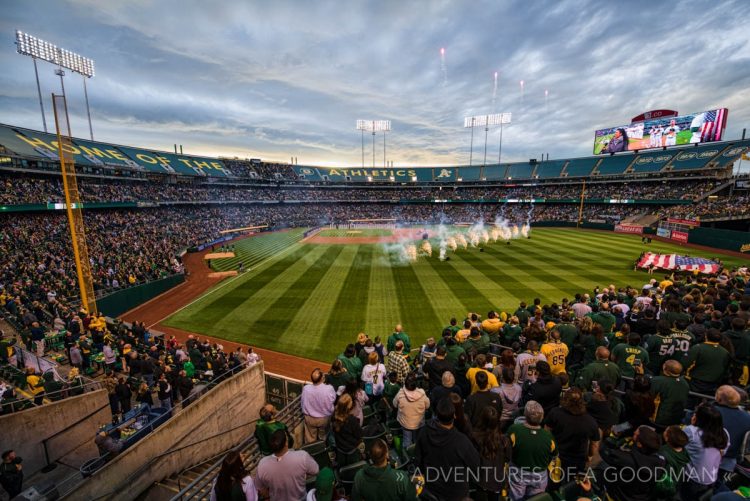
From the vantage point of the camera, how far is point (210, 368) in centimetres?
1198

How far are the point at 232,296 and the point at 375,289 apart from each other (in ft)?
33.9

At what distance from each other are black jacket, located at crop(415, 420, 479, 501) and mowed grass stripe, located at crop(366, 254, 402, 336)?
1203 centimetres

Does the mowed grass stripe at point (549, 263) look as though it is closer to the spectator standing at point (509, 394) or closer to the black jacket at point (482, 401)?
the spectator standing at point (509, 394)

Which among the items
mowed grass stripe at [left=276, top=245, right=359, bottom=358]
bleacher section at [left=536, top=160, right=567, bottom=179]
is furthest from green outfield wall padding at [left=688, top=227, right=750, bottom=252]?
bleacher section at [left=536, top=160, right=567, bottom=179]

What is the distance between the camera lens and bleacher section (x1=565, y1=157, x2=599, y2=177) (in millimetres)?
72256

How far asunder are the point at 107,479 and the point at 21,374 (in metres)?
6.37

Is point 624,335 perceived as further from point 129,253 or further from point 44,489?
point 129,253

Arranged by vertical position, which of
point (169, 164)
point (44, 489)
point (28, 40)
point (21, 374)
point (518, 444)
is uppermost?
point (28, 40)

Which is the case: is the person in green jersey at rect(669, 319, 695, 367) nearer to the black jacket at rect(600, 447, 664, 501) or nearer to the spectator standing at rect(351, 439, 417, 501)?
the black jacket at rect(600, 447, 664, 501)

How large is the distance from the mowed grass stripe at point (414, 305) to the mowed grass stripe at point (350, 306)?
2338 millimetres

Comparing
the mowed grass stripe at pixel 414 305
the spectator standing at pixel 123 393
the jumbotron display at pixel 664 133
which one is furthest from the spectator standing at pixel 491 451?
the jumbotron display at pixel 664 133

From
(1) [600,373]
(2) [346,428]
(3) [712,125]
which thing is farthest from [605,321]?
(3) [712,125]

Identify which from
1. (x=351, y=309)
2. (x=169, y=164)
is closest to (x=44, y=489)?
(x=351, y=309)

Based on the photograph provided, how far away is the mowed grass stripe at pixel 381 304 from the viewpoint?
16922mm
